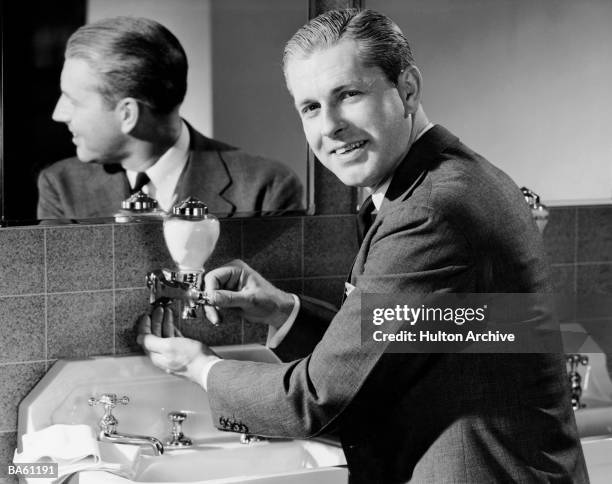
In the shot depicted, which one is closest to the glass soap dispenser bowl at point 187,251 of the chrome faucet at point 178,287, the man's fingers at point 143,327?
the chrome faucet at point 178,287

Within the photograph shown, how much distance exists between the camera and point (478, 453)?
1.25 meters

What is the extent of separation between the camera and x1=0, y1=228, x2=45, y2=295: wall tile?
5.74ft

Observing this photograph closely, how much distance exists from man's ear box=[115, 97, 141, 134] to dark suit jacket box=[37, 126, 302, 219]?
8cm

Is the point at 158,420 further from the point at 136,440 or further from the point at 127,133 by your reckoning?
the point at 127,133

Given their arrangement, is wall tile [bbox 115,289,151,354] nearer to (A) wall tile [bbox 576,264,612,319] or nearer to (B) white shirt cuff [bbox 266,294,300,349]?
(B) white shirt cuff [bbox 266,294,300,349]

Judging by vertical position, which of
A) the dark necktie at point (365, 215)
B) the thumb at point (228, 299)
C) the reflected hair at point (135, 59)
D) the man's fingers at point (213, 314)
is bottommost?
the man's fingers at point (213, 314)

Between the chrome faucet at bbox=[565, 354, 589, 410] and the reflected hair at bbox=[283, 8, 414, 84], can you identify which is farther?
the chrome faucet at bbox=[565, 354, 589, 410]

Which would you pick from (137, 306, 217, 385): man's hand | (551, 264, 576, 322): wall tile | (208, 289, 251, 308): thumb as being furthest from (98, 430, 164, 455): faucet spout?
(551, 264, 576, 322): wall tile

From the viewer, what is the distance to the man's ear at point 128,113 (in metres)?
1.78

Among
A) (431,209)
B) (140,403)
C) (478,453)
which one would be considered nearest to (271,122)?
(140,403)

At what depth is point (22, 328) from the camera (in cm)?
178

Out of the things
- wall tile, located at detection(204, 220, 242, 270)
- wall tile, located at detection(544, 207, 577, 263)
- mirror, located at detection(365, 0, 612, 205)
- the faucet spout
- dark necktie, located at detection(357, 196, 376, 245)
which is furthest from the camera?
wall tile, located at detection(544, 207, 577, 263)

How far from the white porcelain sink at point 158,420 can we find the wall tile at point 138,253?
0.52ft

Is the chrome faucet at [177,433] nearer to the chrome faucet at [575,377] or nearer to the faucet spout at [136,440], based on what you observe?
the faucet spout at [136,440]
